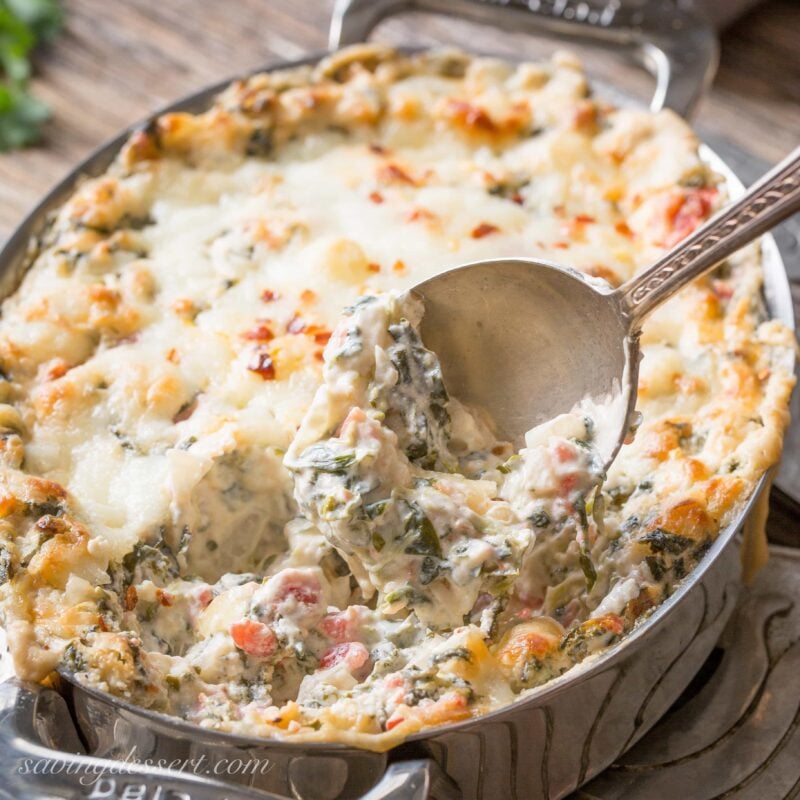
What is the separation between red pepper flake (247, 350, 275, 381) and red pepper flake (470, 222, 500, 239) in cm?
65

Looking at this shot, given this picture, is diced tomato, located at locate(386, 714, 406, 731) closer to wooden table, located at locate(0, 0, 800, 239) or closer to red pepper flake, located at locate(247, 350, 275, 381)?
red pepper flake, located at locate(247, 350, 275, 381)

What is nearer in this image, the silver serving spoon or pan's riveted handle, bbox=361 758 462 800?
pan's riveted handle, bbox=361 758 462 800

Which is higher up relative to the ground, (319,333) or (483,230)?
(483,230)

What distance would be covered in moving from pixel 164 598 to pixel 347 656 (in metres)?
0.42

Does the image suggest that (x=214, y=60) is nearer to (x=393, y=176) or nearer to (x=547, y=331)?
(x=393, y=176)

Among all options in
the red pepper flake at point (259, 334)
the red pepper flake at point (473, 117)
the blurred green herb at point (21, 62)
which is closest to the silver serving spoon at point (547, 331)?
the red pepper flake at point (259, 334)

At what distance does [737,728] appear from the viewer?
99.0 inches

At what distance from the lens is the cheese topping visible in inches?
85.3

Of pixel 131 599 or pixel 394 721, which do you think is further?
pixel 131 599

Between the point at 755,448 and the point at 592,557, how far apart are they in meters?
0.42

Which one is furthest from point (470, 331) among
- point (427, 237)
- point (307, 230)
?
point (307, 230)

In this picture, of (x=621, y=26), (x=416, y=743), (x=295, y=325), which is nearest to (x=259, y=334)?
(x=295, y=325)

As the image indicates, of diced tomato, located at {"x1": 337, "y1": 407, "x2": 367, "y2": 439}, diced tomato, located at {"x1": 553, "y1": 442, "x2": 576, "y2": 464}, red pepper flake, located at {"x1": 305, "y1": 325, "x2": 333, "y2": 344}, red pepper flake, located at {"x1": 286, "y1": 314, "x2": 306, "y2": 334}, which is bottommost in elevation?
red pepper flake, located at {"x1": 286, "y1": 314, "x2": 306, "y2": 334}

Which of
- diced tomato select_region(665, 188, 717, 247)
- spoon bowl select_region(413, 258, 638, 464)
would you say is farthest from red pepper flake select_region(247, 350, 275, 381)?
diced tomato select_region(665, 188, 717, 247)
